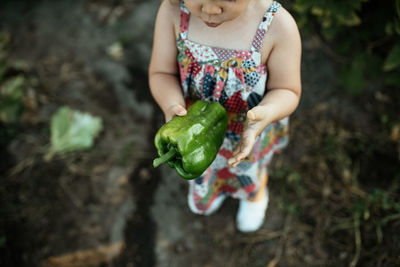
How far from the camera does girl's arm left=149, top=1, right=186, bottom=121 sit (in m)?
1.62

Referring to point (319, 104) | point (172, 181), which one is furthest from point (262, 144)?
point (319, 104)

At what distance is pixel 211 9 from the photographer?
1.27 meters

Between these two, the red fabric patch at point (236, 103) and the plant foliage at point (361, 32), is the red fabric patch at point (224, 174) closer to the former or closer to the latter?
the red fabric patch at point (236, 103)

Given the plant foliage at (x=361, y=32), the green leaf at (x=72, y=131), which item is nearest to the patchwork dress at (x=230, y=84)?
the plant foliage at (x=361, y=32)

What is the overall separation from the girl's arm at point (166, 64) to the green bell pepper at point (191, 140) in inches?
3.5

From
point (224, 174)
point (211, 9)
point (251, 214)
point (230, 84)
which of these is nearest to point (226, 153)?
point (224, 174)

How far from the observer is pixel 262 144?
197 cm

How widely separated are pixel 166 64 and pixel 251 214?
1399mm

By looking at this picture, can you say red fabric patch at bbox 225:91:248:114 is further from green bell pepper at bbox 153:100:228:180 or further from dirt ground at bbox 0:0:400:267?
dirt ground at bbox 0:0:400:267

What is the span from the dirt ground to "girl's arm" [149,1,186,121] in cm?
129

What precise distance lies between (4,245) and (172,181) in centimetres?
143

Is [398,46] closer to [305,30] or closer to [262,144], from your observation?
[305,30]

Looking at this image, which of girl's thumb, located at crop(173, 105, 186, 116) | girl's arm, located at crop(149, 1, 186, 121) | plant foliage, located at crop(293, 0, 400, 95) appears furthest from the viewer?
plant foliage, located at crop(293, 0, 400, 95)

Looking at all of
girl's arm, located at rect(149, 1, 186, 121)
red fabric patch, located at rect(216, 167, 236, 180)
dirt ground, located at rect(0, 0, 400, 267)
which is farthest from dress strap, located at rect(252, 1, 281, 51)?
dirt ground, located at rect(0, 0, 400, 267)
